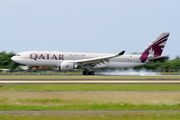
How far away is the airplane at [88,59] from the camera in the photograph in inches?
1635

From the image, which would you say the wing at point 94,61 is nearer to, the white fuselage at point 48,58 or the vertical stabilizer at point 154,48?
the white fuselage at point 48,58

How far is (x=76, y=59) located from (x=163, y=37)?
1986cm

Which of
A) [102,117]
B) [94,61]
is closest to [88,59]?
[94,61]

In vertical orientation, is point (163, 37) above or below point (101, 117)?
above

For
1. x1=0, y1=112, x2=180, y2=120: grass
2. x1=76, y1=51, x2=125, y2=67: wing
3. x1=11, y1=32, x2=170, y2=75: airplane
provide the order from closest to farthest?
x1=0, y1=112, x2=180, y2=120: grass < x1=76, y1=51, x2=125, y2=67: wing < x1=11, y1=32, x2=170, y2=75: airplane

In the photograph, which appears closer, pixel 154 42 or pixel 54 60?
pixel 54 60

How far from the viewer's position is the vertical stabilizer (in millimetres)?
46438

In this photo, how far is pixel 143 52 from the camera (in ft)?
153

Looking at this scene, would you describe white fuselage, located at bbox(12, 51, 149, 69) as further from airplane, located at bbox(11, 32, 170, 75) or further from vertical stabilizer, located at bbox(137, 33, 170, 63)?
vertical stabilizer, located at bbox(137, 33, 170, 63)

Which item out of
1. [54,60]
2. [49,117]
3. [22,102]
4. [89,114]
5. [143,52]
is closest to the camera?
[49,117]

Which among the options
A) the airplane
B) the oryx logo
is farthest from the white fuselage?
the oryx logo

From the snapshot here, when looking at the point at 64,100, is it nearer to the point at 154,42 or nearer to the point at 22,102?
the point at 22,102

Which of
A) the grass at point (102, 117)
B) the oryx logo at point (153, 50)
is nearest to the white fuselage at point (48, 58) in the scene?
the oryx logo at point (153, 50)

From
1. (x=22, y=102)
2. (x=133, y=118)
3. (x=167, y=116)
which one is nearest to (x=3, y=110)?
(x=22, y=102)
